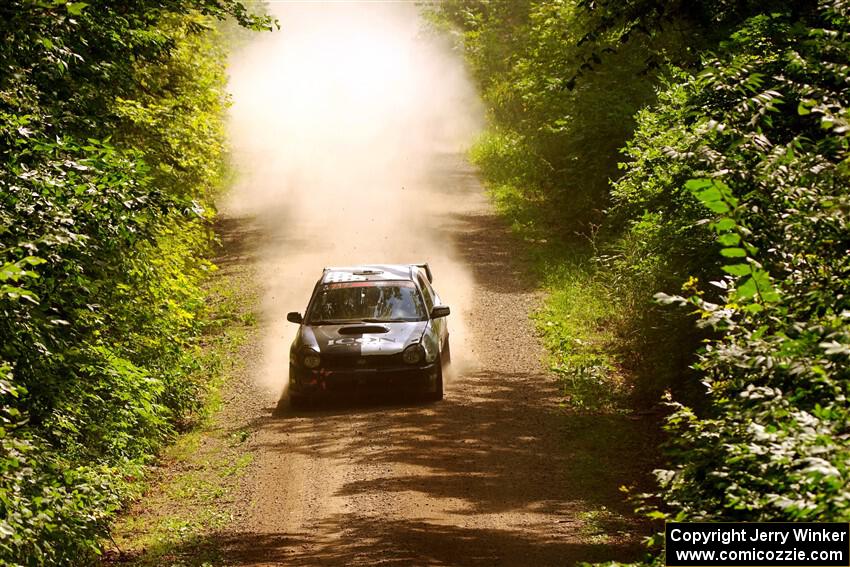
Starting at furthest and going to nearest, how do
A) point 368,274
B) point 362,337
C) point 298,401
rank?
point 368,274 → point 298,401 → point 362,337

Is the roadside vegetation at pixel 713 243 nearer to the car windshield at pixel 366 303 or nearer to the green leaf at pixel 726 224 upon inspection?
the green leaf at pixel 726 224

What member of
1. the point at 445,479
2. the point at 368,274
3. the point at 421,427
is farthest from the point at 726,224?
the point at 368,274

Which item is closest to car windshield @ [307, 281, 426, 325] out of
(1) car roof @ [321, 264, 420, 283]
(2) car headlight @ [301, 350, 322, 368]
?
(1) car roof @ [321, 264, 420, 283]

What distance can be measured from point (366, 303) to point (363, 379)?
5.21ft

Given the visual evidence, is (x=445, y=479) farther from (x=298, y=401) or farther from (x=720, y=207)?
(x=720, y=207)

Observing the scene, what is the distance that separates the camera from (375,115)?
63.2 meters

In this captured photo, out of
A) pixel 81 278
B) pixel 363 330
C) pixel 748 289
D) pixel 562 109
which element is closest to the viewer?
pixel 748 289

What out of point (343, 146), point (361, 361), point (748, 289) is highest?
point (343, 146)

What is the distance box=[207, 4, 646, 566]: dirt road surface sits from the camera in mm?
10680

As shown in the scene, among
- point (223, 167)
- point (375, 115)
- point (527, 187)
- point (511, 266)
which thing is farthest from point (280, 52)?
point (511, 266)

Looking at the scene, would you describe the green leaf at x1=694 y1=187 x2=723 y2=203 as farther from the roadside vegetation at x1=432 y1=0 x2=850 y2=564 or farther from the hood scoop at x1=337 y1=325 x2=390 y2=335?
the hood scoop at x1=337 y1=325 x2=390 y2=335

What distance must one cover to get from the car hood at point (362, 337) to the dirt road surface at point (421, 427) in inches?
39.2

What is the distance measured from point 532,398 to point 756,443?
10.9 m

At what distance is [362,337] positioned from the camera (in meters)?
15.3
